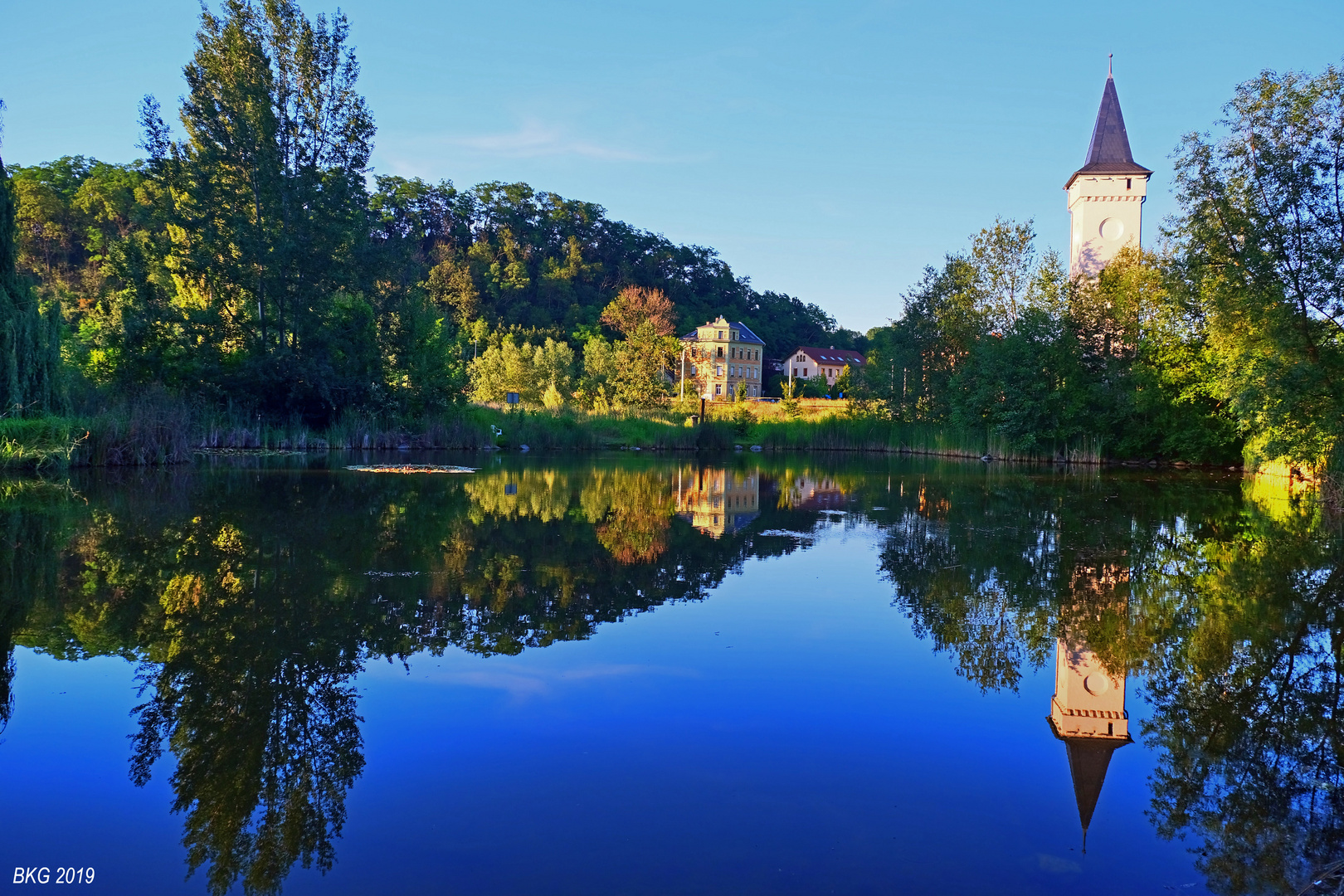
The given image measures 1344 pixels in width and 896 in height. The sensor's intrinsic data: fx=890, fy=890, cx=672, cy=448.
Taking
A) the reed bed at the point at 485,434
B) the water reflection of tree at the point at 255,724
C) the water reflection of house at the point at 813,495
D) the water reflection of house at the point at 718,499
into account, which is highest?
the reed bed at the point at 485,434

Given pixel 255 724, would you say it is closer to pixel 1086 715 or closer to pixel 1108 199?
pixel 1086 715

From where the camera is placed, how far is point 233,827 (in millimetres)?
3014

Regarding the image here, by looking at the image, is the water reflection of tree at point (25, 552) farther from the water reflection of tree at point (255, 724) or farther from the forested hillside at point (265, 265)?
the forested hillside at point (265, 265)

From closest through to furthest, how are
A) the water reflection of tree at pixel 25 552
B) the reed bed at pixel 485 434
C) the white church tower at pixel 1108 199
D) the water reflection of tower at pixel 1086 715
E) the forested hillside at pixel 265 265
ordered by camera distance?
the water reflection of tower at pixel 1086 715 → the water reflection of tree at pixel 25 552 → the reed bed at pixel 485 434 → the forested hillside at pixel 265 265 → the white church tower at pixel 1108 199

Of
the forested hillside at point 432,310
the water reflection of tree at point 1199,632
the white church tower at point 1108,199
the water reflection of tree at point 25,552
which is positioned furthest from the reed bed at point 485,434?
the water reflection of tree at point 1199,632

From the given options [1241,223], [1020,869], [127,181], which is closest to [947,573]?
[1020,869]

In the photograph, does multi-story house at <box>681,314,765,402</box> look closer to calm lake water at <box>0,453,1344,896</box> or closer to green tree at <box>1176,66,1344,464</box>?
green tree at <box>1176,66,1344,464</box>

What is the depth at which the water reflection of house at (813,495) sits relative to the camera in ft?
46.8

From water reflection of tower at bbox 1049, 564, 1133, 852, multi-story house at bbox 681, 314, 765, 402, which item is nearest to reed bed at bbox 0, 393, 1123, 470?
water reflection of tower at bbox 1049, 564, 1133, 852

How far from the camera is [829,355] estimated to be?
320ft

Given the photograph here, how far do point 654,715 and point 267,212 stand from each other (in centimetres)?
2682

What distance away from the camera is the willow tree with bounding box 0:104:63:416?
618 inches

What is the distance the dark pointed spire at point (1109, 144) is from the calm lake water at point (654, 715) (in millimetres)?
36153

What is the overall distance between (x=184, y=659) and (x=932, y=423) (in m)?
35.5
